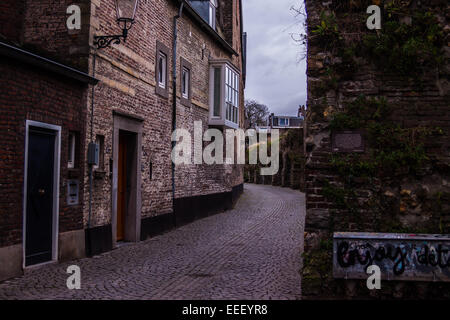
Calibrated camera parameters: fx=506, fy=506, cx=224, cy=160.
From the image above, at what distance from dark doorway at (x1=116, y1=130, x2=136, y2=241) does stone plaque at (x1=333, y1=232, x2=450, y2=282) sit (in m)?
6.80

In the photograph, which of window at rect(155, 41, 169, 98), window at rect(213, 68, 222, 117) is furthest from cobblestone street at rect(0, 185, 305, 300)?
window at rect(213, 68, 222, 117)

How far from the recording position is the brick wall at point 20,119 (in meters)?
7.38

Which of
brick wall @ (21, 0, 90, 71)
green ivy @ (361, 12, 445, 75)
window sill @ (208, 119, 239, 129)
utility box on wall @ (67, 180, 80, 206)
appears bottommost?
utility box on wall @ (67, 180, 80, 206)

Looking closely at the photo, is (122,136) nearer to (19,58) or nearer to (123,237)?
(123,237)

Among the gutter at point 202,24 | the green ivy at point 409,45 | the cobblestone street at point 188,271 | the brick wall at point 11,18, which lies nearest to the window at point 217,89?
the gutter at point 202,24

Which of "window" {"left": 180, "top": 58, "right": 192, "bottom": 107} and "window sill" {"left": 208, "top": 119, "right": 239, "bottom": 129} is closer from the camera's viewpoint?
"window" {"left": 180, "top": 58, "right": 192, "bottom": 107}

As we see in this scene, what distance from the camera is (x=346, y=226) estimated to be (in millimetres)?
6586

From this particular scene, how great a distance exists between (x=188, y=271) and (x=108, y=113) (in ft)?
12.9

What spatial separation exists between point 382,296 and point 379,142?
1.96 meters

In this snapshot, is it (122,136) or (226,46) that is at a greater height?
(226,46)

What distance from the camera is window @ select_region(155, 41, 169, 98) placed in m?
13.3

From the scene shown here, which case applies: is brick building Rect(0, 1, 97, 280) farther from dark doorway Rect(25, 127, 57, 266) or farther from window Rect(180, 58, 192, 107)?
window Rect(180, 58, 192, 107)

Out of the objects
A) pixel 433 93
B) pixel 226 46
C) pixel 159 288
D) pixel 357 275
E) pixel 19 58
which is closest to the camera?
pixel 357 275

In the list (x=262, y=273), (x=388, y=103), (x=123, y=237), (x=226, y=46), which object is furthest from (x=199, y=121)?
Answer: (x=388, y=103)
